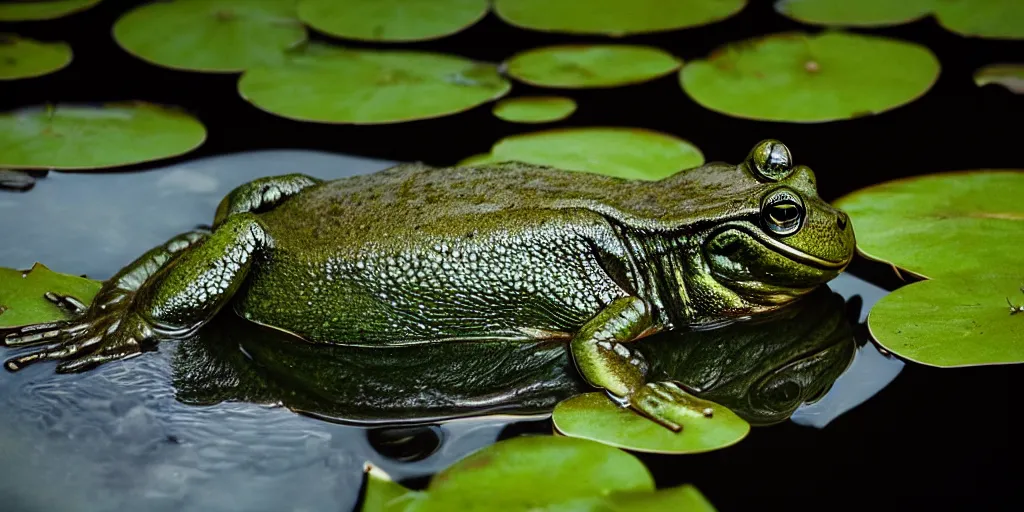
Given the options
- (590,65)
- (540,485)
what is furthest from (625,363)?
(590,65)

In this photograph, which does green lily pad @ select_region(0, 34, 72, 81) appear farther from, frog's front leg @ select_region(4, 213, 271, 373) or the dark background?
frog's front leg @ select_region(4, 213, 271, 373)

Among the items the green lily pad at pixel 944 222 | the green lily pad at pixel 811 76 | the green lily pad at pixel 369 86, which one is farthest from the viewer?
the green lily pad at pixel 369 86

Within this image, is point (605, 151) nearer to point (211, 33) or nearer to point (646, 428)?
point (646, 428)

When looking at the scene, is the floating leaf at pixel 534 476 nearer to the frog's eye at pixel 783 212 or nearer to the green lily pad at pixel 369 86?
the frog's eye at pixel 783 212

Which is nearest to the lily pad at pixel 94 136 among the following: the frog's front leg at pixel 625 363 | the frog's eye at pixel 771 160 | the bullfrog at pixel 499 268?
the bullfrog at pixel 499 268

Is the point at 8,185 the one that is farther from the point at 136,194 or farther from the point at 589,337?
the point at 589,337
